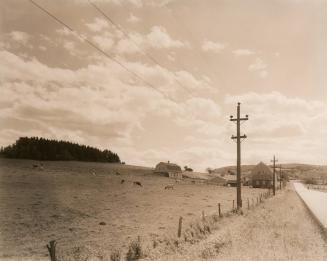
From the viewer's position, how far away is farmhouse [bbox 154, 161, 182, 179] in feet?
350

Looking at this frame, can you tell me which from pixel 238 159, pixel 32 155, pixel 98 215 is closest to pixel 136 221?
pixel 98 215

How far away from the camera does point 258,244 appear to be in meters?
16.2

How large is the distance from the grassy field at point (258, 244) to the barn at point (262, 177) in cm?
8329

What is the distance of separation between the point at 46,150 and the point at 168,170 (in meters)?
35.0

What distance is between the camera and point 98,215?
89.2ft

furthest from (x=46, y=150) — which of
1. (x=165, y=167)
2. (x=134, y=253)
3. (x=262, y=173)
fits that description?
(x=134, y=253)

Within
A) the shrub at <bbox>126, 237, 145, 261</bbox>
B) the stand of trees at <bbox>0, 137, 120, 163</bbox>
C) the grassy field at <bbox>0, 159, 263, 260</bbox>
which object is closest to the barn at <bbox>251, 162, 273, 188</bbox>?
the stand of trees at <bbox>0, 137, 120, 163</bbox>

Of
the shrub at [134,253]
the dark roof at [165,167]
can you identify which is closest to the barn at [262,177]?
the dark roof at [165,167]

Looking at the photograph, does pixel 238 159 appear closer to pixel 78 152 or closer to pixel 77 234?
pixel 77 234

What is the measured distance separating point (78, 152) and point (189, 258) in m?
117

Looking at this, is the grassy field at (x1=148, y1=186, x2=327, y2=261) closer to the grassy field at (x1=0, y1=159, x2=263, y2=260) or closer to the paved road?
the grassy field at (x1=0, y1=159, x2=263, y2=260)

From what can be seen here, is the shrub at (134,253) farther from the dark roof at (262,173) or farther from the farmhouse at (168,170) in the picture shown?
the dark roof at (262,173)

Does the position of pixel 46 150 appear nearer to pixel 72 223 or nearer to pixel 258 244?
pixel 72 223

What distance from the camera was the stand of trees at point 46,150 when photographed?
96.4 meters
